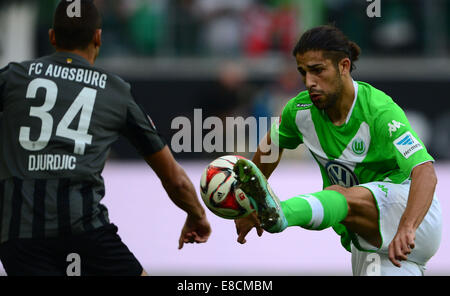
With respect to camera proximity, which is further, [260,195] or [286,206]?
[286,206]

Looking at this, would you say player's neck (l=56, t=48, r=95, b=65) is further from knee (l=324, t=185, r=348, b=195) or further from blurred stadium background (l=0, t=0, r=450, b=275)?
blurred stadium background (l=0, t=0, r=450, b=275)

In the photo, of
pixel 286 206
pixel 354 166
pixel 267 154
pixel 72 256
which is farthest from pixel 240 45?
pixel 72 256

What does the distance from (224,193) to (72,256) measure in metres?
1.02

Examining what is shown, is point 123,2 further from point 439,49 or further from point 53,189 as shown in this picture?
point 53,189

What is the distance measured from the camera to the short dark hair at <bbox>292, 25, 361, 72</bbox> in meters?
5.45

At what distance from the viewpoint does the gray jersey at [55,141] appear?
462 centimetres

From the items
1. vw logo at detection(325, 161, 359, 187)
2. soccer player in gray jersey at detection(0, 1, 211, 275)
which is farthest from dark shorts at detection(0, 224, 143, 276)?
vw logo at detection(325, 161, 359, 187)

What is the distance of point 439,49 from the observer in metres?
12.6

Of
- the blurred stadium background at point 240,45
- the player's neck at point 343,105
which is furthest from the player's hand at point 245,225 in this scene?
the blurred stadium background at point 240,45

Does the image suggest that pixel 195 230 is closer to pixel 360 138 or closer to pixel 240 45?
pixel 360 138

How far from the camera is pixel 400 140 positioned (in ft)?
17.3

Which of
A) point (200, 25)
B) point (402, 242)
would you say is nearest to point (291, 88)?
point (200, 25)

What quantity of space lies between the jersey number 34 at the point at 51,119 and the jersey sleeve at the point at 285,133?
1.63 metres

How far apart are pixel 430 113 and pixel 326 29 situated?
7415 millimetres
